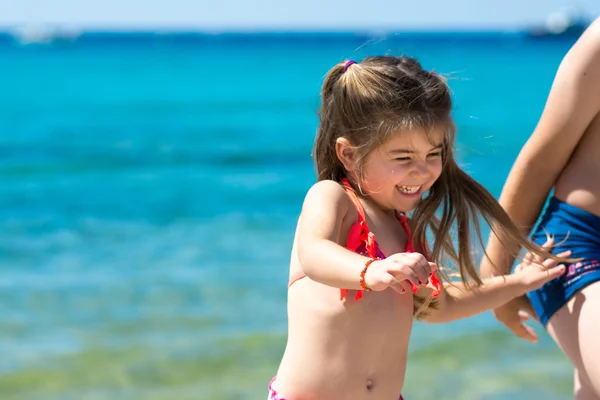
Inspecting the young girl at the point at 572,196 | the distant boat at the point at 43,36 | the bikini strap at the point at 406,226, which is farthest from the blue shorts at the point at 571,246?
the distant boat at the point at 43,36

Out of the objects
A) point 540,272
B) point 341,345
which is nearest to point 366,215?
point 341,345

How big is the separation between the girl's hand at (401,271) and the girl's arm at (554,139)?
64cm

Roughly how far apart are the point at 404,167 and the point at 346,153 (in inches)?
6.8

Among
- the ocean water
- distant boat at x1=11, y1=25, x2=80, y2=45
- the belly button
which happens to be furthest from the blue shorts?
distant boat at x1=11, y1=25, x2=80, y2=45

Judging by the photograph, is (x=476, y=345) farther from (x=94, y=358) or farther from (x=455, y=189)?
(x=455, y=189)

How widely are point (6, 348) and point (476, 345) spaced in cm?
266

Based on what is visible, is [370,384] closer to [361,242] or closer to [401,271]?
[361,242]

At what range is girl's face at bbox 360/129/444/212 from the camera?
216 cm

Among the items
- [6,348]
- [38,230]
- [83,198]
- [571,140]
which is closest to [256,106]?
[83,198]

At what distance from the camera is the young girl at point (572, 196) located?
2393mm

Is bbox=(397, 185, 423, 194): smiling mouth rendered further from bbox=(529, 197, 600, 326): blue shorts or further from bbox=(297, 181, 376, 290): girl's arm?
bbox=(529, 197, 600, 326): blue shorts

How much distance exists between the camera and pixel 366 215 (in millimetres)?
2252

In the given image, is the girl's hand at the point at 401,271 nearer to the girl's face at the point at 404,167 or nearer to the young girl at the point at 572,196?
the girl's face at the point at 404,167

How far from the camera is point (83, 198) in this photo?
34.2 feet
